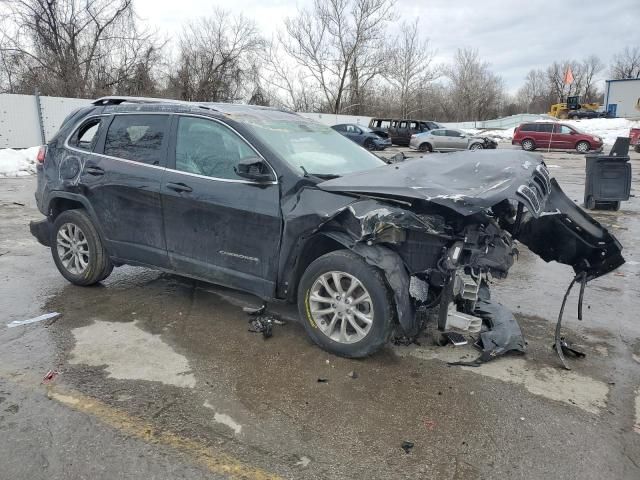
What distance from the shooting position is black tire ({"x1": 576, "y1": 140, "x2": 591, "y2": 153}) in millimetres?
27547

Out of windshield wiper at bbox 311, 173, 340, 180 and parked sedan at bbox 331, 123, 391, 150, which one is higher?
parked sedan at bbox 331, 123, 391, 150

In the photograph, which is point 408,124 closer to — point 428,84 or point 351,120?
point 351,120

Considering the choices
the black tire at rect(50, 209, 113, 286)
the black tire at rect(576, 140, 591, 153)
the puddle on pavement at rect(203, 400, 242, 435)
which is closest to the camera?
the puddle on pavement at rect(203, 400, 242, 435)

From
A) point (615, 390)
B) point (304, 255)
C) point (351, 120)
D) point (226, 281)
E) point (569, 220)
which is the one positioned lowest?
point (615, 390)

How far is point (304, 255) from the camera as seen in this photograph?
375 centimetres

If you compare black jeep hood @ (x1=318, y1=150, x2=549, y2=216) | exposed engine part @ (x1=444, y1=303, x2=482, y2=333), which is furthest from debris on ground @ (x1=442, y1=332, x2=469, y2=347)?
black jeep hood @ (x1=318, y1=150, x2=549, y2=216)

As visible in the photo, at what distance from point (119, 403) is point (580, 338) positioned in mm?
3500

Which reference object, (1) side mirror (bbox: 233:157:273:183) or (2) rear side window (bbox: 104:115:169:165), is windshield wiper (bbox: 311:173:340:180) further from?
(2) rear side window (bbox: 104:115:169:165)

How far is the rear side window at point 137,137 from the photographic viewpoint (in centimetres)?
441

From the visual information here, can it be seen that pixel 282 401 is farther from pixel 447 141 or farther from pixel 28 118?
pixel 447 141

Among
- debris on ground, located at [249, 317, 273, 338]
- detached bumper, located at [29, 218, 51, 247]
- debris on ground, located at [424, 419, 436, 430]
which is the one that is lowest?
debris on ground, located at [424, 419, 436, 430]

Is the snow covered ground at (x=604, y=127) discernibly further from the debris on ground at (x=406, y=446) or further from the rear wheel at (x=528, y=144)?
the debris on ground at (x=406, y=446)

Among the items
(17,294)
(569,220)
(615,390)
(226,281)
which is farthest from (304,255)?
(17,294)

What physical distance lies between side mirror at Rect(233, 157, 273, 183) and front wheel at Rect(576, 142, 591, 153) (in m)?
28.5
